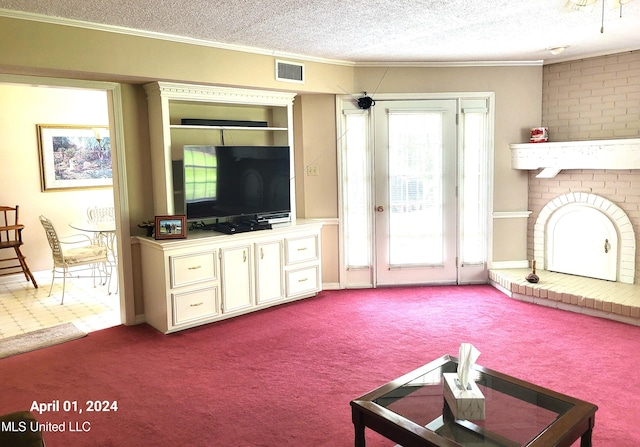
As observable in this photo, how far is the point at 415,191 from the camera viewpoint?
18.1 ft

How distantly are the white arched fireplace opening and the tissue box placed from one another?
3473mm

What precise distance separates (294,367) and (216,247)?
1.39 metres

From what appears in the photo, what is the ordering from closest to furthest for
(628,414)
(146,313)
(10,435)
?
(10,435) < (628,414) < (146,313)

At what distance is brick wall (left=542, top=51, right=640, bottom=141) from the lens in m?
4.91

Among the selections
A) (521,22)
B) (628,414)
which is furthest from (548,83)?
(628,414)

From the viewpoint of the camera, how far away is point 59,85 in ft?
13.0

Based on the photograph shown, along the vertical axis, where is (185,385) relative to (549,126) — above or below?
below

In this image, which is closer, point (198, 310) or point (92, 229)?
point (198, 310)

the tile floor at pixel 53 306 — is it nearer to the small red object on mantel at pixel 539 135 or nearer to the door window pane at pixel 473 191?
the door window pane at pixel 473 191

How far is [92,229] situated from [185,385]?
10.0 feet

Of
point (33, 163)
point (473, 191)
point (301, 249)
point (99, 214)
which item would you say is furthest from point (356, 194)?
point (33, 163)

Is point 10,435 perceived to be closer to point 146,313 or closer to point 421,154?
point 146,313

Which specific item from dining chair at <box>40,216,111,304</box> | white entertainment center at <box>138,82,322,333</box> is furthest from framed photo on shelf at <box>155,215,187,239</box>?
dining chair at <box>40,216,111,304</box>

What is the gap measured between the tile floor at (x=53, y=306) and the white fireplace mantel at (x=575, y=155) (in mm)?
4439
